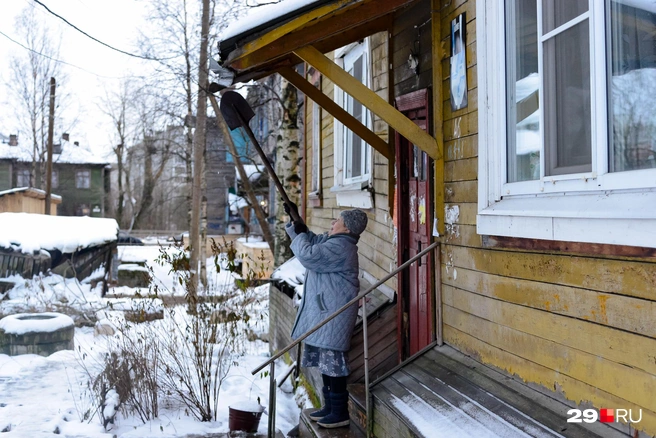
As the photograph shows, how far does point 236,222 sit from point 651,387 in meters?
34.8

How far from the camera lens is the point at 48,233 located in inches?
657

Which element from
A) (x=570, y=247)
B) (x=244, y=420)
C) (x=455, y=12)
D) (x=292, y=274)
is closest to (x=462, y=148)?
(x=455, y=12)

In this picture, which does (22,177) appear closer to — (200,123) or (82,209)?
(82,209)

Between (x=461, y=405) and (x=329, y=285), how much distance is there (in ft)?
4.95

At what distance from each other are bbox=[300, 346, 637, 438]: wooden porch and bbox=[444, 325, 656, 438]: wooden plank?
4 centimetres

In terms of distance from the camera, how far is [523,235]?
293cm

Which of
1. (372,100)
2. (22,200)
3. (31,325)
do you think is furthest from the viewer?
(22,200)

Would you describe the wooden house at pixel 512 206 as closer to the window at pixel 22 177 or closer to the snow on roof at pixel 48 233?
the snow on roof at pixel 48 233

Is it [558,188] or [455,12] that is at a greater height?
[455,12]

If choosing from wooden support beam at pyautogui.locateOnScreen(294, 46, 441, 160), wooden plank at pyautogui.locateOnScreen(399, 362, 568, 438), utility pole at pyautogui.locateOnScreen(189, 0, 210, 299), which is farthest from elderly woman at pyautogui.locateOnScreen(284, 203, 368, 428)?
utility pole at pyautogui.locateOnScreen(189, 0, 210, 299)

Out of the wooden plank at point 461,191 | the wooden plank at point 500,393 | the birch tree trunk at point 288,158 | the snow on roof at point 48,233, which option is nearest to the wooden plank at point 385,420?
the wooden plank at point 500,393

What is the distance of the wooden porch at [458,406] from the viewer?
266 centimetres

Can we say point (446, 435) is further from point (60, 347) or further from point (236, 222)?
point (236, 222)

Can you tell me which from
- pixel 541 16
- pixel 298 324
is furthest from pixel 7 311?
pixel 541 16
